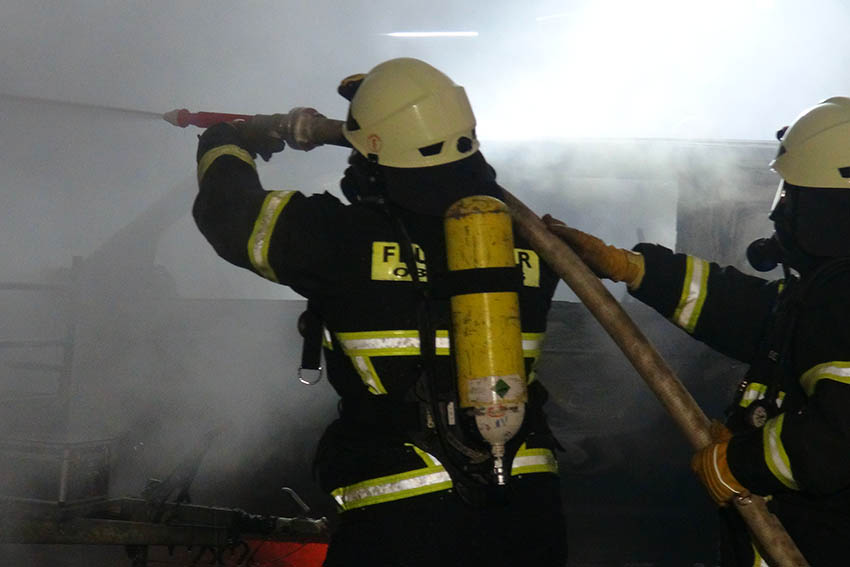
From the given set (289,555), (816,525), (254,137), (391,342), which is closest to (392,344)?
(391,342)

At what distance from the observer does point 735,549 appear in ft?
9.17

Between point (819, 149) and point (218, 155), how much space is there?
178cm

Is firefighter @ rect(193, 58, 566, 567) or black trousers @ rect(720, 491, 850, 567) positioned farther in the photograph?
black trousers @ rect(720, 491, 850, 567)

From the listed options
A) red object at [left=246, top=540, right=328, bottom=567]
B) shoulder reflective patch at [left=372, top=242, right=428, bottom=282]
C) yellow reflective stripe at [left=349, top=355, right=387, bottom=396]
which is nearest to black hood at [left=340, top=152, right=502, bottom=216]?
shoulder reflective patch at [left=372, top=242, right=428, bottom=282]

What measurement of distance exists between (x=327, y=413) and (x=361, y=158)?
11.5ft

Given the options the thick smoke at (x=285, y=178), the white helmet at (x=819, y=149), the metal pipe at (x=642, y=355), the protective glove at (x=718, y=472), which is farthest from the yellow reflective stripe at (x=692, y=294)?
the thick smoke at (x=285, y=178)

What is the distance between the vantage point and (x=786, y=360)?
262 centimetres

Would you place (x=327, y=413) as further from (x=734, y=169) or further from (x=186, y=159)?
(x=734, y=169)

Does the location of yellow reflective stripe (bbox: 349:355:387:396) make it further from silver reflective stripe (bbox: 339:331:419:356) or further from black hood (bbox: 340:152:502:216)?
black hood (bbox: 340:152:502:216)

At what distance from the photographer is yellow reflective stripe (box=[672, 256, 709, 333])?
305cm

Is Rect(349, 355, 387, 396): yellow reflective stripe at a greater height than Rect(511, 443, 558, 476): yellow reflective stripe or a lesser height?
greater

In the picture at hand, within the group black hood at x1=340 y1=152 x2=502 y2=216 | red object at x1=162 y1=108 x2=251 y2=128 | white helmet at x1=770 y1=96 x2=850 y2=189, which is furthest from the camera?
red object at x1=162 y1=108 x2=251 y2=128

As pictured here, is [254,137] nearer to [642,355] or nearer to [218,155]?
[218,155]

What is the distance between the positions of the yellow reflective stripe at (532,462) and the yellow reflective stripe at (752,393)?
2.03ft
